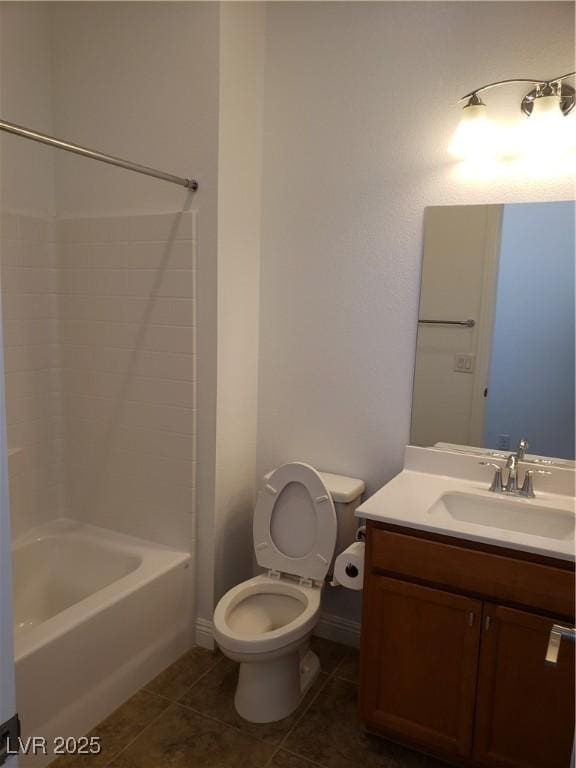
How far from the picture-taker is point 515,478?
202 centimetres

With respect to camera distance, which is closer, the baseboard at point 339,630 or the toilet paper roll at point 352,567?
the toilet paper roll at point 352,567

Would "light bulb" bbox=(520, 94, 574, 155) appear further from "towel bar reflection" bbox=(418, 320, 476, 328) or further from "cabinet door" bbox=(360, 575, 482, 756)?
"cabinet door" bbox=(360, 575, 482, 756)

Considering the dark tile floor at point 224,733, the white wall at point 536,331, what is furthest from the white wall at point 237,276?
the white wall at point 536,331

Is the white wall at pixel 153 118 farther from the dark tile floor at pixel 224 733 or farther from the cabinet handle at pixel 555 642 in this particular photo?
the cabinet handle at pixel 555 642

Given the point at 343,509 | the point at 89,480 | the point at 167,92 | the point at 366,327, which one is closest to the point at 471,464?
the point at 343,509

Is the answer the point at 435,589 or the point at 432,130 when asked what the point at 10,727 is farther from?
the point at 432,130

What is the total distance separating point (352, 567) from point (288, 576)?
0.42m

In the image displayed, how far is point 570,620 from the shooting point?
1568 millimetres

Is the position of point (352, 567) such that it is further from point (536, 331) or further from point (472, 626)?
point (536, 331)

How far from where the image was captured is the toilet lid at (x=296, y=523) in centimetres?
222

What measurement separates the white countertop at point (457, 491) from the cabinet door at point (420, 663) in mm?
213

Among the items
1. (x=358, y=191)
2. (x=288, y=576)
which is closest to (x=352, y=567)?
(x=288, y=576)

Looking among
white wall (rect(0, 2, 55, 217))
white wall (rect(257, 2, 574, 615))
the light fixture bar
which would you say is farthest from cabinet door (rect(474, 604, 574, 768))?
white wall (rect(0, 2, 55, 217))

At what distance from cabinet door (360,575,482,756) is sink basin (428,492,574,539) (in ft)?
0.96
